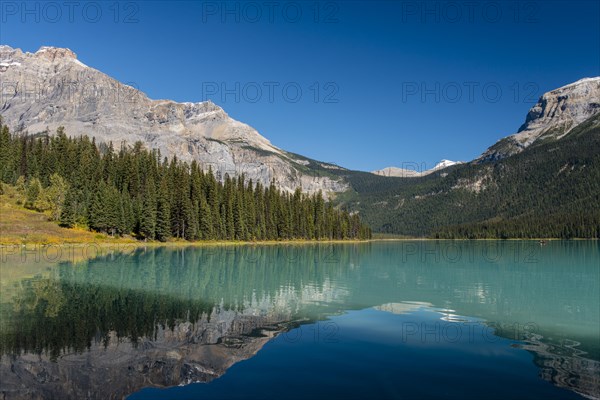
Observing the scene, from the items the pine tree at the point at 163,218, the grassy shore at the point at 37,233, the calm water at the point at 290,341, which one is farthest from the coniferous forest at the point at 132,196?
the calm water at the point at 290,341

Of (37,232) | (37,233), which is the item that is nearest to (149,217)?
(37,232)

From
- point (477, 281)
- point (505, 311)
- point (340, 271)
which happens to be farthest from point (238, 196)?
point (505, 311)

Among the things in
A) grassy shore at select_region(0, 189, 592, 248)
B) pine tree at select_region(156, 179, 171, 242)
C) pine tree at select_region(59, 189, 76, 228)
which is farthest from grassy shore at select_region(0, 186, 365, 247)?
pine tree at select_region(156, 179, 171, 242)

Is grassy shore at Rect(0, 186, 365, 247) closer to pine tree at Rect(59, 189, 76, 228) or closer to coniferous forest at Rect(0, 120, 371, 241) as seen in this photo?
pine tree at Rect(59, 189, 76, 228)

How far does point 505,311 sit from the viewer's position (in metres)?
28.9

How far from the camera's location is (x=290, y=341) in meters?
20.1

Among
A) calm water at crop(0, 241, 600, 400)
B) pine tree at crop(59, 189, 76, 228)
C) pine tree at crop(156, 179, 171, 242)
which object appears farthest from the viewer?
pine tree at crop(156, 179, 171, 242)

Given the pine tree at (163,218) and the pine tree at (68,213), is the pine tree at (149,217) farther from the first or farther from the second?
the pine tree at (68,213)

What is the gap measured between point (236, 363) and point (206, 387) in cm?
269

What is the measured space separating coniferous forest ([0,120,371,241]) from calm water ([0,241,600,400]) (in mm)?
68916

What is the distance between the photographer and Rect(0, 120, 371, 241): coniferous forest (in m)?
103

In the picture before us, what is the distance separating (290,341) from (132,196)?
117723 mm

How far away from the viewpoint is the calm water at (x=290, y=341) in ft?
45.9

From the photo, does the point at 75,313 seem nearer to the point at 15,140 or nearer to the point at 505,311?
the point at 505,311
